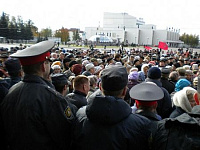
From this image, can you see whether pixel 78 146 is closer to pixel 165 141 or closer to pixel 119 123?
pixel 119 123

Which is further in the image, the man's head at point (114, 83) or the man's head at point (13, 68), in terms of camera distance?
the man's head at point (13, 68)

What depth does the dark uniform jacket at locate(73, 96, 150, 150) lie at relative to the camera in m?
2.08

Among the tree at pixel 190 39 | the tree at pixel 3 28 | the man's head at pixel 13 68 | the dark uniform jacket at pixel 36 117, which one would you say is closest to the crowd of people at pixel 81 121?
the dark uniform jacket at pixel 36 117

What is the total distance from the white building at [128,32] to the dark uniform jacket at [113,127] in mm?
103687

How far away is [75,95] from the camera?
3877mm

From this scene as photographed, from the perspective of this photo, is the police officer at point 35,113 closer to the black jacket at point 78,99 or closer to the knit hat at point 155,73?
the black jacket at point 78,99

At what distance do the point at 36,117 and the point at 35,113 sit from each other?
1.6 inches

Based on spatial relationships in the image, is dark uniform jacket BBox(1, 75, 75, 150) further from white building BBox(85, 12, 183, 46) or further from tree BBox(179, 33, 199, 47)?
tree BBox(179, 33, 199, 47)

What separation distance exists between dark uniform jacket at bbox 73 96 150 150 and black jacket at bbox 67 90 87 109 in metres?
1.56

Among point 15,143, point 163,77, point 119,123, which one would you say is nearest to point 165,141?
point 119,123

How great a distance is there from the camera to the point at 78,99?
3785mm

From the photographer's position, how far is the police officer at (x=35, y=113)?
218 cm

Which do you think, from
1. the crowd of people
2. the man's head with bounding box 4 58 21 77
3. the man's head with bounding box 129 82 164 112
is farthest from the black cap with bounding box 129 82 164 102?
the man's head with bounding box 4 58 21 77

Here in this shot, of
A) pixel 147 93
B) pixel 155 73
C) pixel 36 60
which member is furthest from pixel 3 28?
pixel 147 93
